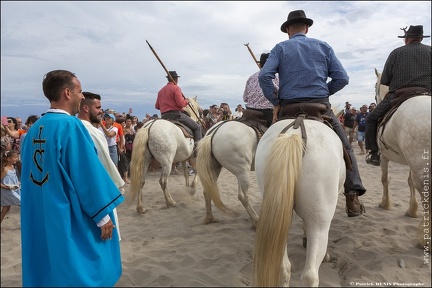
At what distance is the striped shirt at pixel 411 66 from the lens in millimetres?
3379

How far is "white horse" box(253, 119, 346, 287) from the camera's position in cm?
208

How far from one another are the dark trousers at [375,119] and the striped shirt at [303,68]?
118 cm

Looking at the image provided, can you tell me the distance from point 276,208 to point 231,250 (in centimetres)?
187

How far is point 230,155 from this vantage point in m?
4.37

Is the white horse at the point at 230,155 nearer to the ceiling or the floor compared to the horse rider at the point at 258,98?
nearer to the floor

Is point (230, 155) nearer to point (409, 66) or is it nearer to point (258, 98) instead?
point (258, 98)

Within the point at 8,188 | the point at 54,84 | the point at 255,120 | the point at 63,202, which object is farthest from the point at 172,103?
the point at 63,202

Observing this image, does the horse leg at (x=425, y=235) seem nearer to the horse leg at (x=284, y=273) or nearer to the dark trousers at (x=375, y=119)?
the dark trousers at (x=375, y=119)

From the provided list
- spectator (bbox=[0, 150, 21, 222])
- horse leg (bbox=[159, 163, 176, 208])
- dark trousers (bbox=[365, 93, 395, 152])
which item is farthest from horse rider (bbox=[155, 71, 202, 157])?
dark trousers (bbox=[365, 93, 395, 152])

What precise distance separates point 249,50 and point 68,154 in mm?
5093

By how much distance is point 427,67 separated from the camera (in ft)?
11.1

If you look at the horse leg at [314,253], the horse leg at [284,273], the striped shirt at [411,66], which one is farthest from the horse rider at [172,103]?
the horse leg at [314,253]

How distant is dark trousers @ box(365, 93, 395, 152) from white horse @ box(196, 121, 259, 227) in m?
1.60

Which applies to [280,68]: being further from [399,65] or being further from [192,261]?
[192,261]
